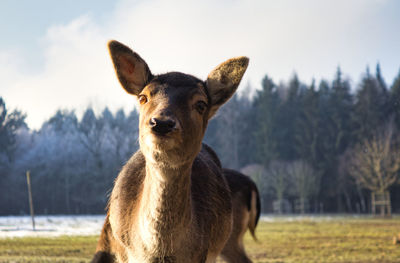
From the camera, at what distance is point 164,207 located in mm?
2449

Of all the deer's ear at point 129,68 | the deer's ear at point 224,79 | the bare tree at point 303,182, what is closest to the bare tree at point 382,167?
the bare tree at point 303,182

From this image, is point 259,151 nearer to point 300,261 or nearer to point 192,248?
point 300,261

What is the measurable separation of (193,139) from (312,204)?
86.8 ft

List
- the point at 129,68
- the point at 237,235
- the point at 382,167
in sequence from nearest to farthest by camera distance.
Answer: the point at 129,68
the point at 237,235
the point at 382,167

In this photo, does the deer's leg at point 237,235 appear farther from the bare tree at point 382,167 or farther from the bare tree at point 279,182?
the bare tree at point 279,182

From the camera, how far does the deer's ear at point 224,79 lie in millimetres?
2840

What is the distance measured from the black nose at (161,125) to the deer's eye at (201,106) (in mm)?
449

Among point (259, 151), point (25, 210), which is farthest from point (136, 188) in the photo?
point (259, 151)

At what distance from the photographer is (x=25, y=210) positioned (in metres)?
12.4

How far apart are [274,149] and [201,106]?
28.0 meters

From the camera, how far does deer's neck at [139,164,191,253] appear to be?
242 cm

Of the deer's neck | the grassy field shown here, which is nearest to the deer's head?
the deer's neck

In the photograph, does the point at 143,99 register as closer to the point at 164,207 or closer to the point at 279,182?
the point at 164,207

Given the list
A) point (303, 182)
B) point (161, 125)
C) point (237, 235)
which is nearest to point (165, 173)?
point (161, 125)
